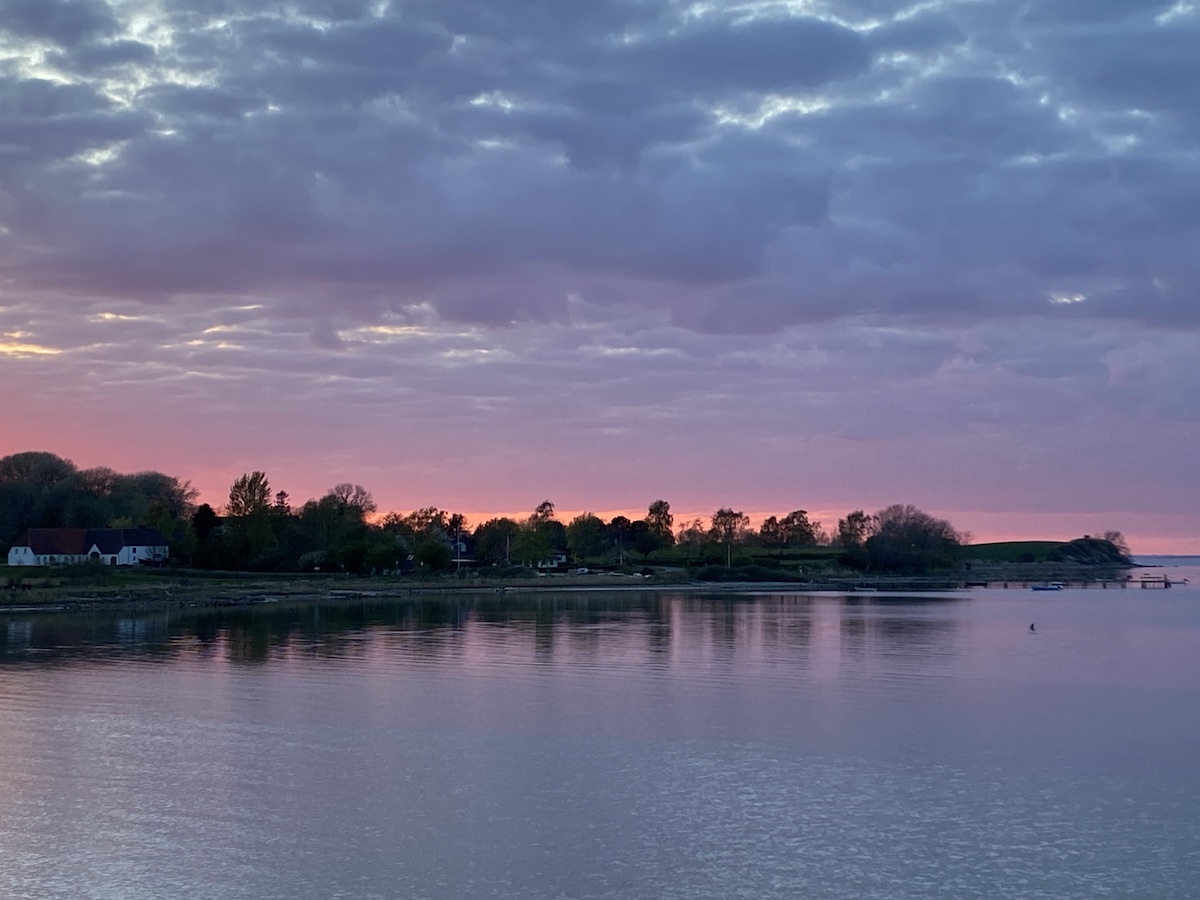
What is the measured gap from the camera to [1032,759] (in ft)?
84.9

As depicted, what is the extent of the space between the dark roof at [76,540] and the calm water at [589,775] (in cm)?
7091

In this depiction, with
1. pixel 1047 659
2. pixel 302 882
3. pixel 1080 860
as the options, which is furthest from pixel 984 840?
pixel 1047 659

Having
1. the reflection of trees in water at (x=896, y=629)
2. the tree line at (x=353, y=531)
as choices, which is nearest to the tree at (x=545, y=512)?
the tree line at (x=353, y=531)

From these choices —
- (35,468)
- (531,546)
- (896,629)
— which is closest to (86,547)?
(35,468)

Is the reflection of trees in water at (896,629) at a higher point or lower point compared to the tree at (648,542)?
lower

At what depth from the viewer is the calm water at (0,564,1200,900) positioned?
17016mm

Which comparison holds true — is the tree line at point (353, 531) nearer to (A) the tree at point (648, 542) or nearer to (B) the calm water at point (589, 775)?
(A) the tree at point (648, 542)

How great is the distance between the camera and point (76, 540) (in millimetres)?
116000

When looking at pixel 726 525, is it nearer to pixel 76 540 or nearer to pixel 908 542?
pixel 908 542

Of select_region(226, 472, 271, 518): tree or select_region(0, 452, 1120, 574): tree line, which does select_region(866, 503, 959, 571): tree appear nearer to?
select_region(0, 452, 1120, 574): tree line

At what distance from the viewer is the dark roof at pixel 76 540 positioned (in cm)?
11381

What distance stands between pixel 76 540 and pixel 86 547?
1.53 m

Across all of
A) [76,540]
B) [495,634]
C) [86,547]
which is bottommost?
[495,634]

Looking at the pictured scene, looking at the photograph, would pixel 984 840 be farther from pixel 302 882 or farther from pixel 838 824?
pixel 302 882
